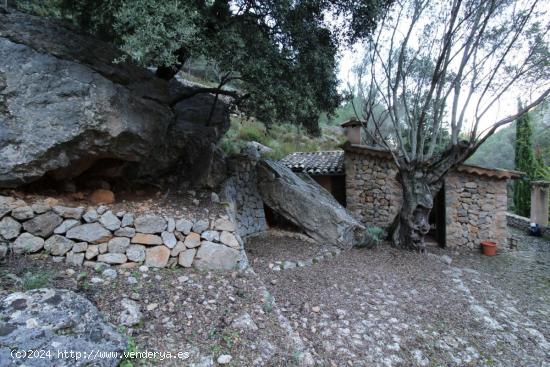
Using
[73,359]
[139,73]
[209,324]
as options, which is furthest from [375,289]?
[139,73]

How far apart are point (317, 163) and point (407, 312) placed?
817 centimetres

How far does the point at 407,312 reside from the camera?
416cm

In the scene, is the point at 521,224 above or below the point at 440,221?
below

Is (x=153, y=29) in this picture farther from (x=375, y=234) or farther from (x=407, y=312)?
(x=375, y=234)

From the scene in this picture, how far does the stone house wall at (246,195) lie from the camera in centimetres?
636

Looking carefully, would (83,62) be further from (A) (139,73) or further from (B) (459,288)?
(B) (459,288)

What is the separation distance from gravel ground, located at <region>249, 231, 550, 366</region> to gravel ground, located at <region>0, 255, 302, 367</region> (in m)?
0.54

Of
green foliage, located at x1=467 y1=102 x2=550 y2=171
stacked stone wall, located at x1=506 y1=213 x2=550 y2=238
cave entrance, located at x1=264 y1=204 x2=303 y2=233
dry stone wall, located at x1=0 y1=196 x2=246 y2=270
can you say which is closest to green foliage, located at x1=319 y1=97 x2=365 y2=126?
cave entrance, located at x1=264 y1=204 x2=303 y2=233

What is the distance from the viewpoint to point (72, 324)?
2.37m

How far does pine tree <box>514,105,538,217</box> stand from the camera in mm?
16297

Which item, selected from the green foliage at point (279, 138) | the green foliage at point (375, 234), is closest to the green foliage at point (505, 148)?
the green foliage at point (279, 138)

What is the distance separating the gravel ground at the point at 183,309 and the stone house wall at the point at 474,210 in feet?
29.0

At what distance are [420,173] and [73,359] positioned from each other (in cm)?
766

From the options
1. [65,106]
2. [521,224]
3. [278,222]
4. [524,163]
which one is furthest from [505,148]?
[65,106]
